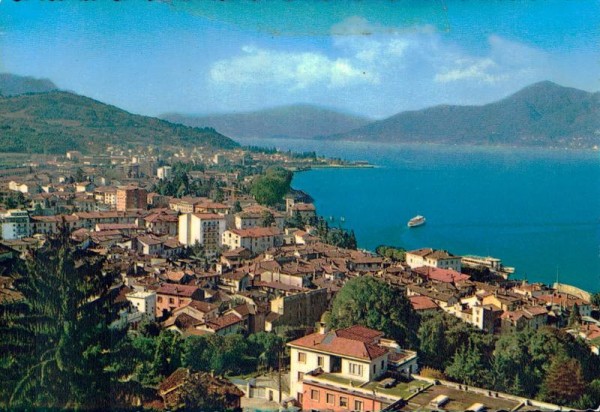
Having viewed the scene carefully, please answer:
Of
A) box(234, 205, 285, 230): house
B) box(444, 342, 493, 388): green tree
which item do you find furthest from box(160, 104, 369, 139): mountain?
box(444, 342, 493, 388): green tree

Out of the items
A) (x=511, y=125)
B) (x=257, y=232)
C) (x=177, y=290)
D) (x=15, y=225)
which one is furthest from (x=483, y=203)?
(x=177, y=290)

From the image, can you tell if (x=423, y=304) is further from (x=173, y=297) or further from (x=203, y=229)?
(x=203, y=229)

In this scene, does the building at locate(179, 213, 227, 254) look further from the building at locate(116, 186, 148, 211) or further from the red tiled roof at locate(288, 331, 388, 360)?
the red tiled roof at locate(288, 331, 388, 360)

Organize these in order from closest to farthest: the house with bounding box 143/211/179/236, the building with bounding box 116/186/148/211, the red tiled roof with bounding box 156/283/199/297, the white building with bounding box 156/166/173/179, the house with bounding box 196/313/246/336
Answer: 1. the house with bounding box 196/313/246/336
2. the red tiled roof with bounding box 156/283/199/297
3. the house with bounding box 143/211/179/236
4. the building with bounding box 116/186/148/211
5. the white building with bounding box 156/166/173/179

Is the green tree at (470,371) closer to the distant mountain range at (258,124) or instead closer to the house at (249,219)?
the house at (249,219)

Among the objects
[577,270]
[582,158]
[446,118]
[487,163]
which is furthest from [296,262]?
[582,158]

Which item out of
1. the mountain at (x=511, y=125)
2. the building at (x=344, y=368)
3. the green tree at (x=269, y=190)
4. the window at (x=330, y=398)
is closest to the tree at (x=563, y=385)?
the building at (x=344, y=368)
